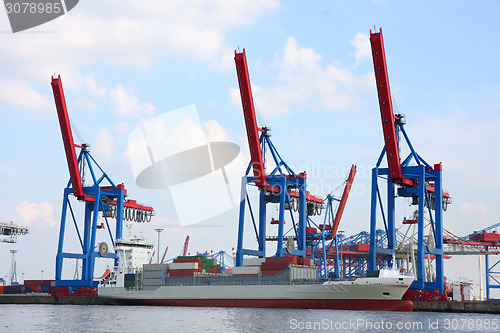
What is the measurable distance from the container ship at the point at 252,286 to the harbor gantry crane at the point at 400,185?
4481 millimetres

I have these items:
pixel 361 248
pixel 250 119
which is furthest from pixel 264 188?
pixel 361 248

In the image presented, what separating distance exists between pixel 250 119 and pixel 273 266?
16.2m

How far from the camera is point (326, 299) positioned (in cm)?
6638

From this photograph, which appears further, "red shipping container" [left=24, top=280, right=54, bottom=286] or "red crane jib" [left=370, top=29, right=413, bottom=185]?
"red shipping container" [left=24, top=280, right=54, bottom=286]

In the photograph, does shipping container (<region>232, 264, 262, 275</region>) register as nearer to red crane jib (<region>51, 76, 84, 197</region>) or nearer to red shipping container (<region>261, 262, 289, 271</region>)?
red shipping container (<region>261, 262, 289, 271</region>)

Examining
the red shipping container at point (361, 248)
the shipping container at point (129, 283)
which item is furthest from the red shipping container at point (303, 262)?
the red shipping container at point (361, 248)

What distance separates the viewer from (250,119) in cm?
7469

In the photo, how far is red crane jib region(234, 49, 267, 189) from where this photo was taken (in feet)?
239

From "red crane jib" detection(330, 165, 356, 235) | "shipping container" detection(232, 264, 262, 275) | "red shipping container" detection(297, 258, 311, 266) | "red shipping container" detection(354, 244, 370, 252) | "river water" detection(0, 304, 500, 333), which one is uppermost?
"red crane jib" detection(330, 165, 356, 235)

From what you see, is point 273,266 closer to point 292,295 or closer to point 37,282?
point 292,295

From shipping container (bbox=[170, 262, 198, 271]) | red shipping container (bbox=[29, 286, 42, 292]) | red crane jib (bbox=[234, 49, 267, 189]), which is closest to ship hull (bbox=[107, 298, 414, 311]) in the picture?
shipping container (bbox=[170, 262, 198, 271])

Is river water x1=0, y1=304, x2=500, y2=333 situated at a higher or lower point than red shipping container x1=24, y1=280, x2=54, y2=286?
lower

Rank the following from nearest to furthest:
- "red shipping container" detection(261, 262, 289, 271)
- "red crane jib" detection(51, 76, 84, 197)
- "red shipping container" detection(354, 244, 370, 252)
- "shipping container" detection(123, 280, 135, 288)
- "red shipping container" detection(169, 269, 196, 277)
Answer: "red shipping container" detection(261, 262, 289, 271)
"red shipping container" detection(169, 269, 196, 277)
"shipping container" detection(123, 280, 135, 288)
"red crane jib" detection(51, 76, 84, 197)
"red shipping container" detection(354, 244, 370, 252)

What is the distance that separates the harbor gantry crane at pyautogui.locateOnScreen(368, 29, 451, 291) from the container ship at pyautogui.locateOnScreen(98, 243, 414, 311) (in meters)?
4.48
